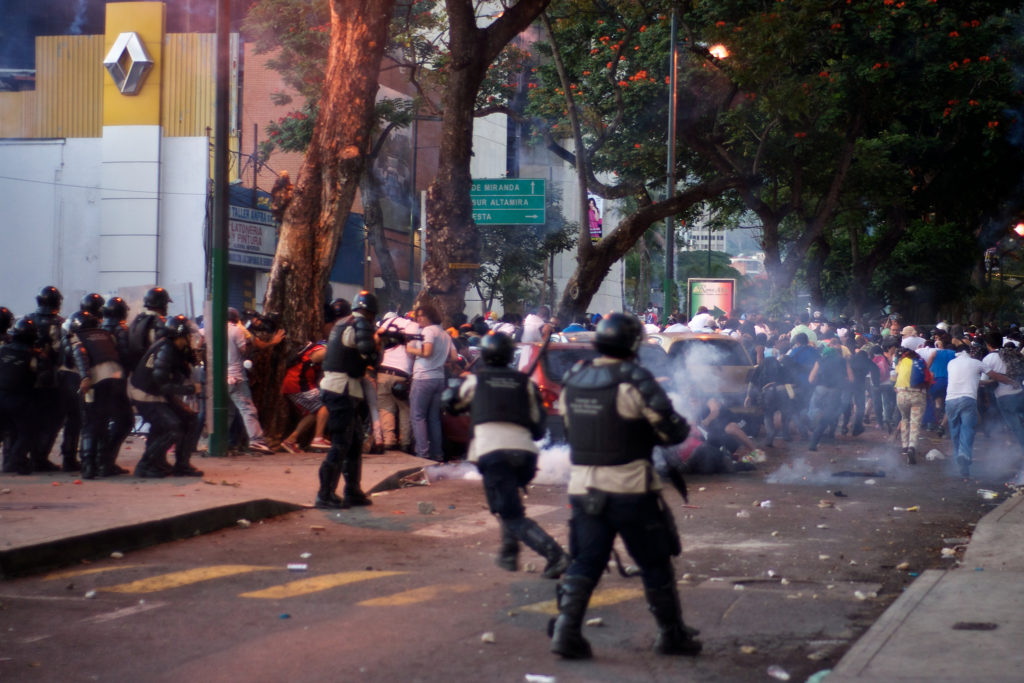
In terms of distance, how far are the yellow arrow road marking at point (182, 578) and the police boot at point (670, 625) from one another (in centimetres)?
314

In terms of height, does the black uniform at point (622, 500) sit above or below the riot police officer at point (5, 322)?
below

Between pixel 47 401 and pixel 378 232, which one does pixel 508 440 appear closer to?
pixel 47 401

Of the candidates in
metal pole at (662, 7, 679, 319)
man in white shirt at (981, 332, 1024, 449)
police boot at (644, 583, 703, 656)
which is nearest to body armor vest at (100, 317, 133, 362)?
police boot at (644, 583, 703, 656)

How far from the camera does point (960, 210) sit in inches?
1407

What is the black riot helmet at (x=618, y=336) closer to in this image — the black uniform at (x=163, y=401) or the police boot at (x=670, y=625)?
the police boot at (x=670, y=625)

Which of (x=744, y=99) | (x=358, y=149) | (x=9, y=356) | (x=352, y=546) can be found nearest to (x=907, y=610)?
(x=352, y=546)

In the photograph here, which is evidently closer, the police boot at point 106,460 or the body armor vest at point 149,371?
the body armor vest at point 149,371

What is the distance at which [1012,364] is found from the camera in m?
14.2

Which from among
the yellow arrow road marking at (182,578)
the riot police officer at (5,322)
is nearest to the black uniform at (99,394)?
the riot police officer at (5,322)

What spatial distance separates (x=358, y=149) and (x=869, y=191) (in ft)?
66.5

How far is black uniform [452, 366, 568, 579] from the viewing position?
7.00 m

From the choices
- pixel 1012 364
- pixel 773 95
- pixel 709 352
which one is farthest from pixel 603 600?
pixel 773 95

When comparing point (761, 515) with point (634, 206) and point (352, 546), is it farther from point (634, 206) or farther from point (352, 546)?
point (634, 206)

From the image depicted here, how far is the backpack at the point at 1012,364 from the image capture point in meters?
14.0
